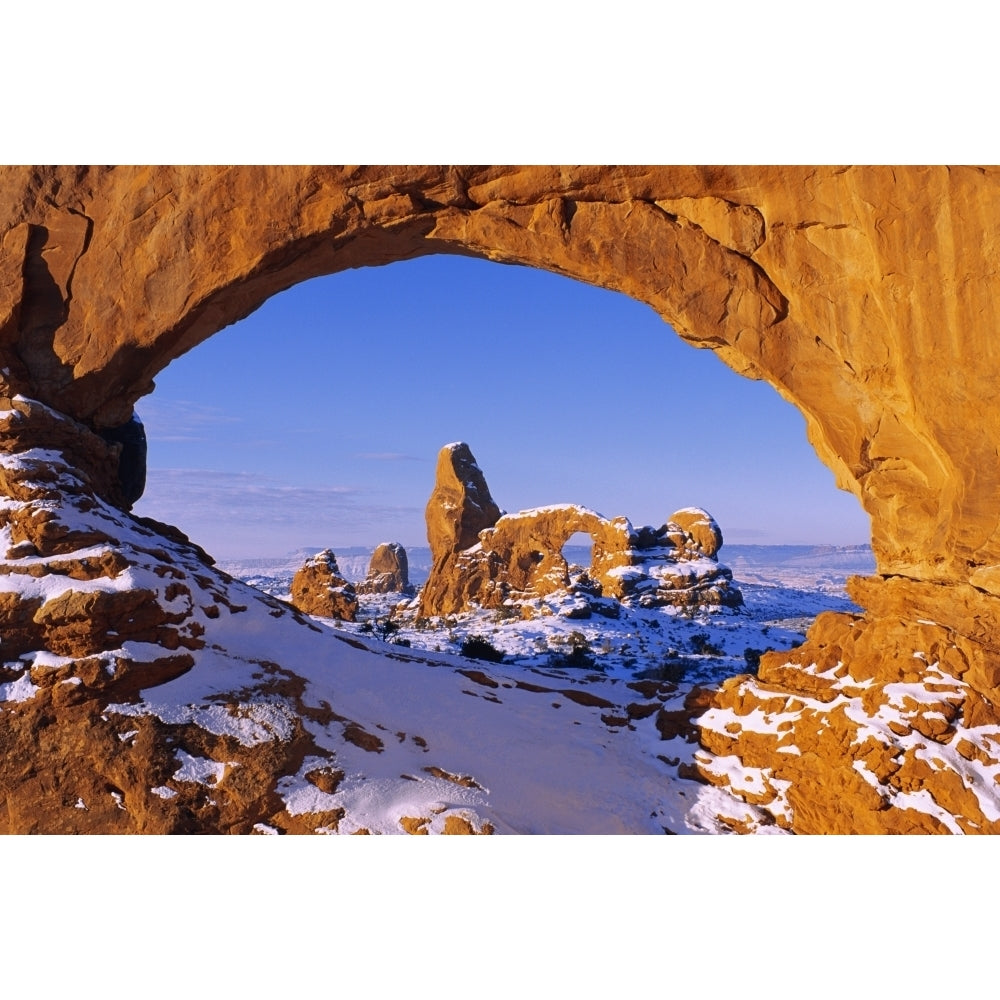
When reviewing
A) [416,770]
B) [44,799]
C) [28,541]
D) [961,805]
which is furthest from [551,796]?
[28,541]

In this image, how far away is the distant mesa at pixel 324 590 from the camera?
39062 millimetres

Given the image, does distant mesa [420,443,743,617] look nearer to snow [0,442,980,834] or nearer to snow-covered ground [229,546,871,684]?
snow-covered ground [229,546,871,684]

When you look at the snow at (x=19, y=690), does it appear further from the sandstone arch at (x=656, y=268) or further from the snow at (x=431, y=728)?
the sandstone arch at (x=656, y=268)

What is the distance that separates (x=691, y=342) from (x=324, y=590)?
30.9 metres

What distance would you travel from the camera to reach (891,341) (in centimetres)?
1152

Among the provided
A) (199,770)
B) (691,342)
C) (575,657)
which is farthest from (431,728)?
(575,657)

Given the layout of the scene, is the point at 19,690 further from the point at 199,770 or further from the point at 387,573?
the point at 387,573

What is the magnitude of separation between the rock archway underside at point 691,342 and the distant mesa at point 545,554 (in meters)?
34.6

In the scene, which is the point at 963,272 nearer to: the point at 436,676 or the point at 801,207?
the point at 801,207

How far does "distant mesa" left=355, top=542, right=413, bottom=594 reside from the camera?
252 ft

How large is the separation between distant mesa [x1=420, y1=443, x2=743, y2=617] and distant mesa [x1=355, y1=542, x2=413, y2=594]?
69.8 feet

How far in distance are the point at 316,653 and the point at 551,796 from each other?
5.03 m

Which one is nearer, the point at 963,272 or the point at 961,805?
the point at 961,805

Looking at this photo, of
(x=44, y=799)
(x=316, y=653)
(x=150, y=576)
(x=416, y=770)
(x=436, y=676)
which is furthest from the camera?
(x=436, y=676)
